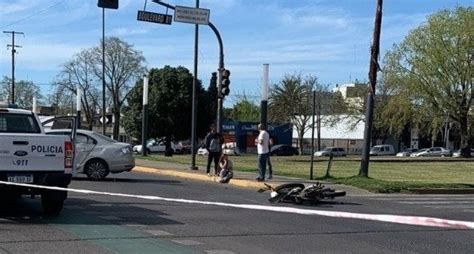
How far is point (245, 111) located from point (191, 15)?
8720 centimetres

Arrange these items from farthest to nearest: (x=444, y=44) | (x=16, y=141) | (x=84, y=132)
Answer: (x=444, y=44) → (x=84, y=132) → (x=16, y=141)

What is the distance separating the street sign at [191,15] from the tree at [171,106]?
3366 cm

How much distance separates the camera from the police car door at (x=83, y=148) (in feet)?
65.6

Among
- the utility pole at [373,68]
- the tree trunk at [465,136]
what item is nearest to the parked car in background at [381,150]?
the tree trunk at [465,136]

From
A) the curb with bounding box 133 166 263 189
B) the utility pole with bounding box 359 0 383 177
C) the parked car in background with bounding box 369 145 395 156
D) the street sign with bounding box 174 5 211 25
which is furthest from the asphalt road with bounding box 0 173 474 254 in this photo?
the parked car in background with bounding box 369 145 395 156

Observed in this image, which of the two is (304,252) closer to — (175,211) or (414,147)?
(175,211)

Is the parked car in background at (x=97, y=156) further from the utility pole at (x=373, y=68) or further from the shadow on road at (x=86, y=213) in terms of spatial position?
the utility pole at (x=373, y=68)

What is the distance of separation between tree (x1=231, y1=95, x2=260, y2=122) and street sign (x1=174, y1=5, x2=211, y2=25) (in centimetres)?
8437

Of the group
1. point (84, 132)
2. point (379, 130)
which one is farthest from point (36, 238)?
point (379, 130)

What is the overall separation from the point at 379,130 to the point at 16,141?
83775 mm

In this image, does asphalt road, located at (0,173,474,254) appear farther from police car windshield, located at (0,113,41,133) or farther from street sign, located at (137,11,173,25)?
street sign, located at (137,11,173,25)

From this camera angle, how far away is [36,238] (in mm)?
9031

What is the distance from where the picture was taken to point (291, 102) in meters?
83.1

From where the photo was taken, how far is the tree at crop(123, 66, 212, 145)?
57.0 metres
